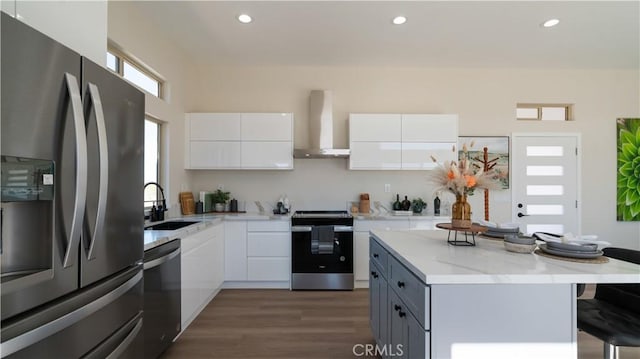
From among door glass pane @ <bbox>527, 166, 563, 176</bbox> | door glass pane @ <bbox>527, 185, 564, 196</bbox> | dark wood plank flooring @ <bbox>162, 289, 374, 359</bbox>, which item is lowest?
dark wood plank flooring @ <bbox>162, 289, 374, 359</bbox>

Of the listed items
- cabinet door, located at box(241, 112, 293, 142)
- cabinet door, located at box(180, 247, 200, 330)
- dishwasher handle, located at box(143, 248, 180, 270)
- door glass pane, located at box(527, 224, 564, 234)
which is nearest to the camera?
dishwasher handle, located at box(143, 248, 180, 270)

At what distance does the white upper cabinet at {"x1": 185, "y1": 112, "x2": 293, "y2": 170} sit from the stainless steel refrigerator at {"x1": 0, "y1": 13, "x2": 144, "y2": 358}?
266cm

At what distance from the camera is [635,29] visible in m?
3.21

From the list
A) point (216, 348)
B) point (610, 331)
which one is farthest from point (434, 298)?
point (216, 348)

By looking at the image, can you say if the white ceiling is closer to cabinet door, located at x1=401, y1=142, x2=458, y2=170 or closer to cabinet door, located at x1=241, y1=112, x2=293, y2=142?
cabinet door, located at x1=241, y1=112, x2=293, y2=142

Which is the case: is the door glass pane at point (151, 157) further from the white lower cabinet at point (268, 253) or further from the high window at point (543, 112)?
the high window at point (543, 112)

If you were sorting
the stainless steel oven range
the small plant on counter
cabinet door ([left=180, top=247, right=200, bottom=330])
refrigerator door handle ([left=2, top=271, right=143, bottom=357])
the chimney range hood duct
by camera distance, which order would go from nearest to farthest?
refrigerator door handle ([left=2, top=271, right=143, bottom=357]) < cabinet door ([left=180, top=247, right=200, bottom=330]) < the stainless steel oven range < the chimney range hood duct < the small plant on counter

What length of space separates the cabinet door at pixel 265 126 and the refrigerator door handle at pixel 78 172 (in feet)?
9.76

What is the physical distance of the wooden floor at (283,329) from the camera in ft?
7.53

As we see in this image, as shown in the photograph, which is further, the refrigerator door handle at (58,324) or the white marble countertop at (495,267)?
the white marble countertop at (495,267)

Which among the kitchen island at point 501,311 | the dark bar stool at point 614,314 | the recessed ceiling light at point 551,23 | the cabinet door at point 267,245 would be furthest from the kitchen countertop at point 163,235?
the recessed ceiling light at point 551,23

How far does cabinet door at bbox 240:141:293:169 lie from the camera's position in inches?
154

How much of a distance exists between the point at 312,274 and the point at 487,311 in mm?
2587

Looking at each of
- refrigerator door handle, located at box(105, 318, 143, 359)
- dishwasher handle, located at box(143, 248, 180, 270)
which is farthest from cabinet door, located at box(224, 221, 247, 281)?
refrigerator door handle, located at box(105, 318, 143, 359)
